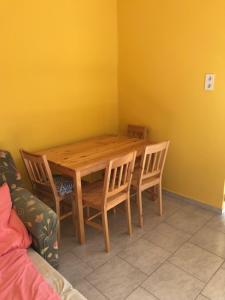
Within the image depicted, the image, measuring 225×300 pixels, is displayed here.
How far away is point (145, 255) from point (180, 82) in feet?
5.96

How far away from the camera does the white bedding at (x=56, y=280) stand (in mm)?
1364

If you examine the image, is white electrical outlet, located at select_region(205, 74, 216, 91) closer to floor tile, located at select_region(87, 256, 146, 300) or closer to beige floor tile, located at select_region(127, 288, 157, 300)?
floor tile, located at select_region(87, 256, 146, 300)

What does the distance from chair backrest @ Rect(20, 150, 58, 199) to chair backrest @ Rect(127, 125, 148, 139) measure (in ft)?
4.57

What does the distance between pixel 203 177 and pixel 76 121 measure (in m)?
1.61

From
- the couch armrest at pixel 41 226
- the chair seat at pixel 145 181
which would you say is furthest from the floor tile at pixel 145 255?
the couch armrest at pixel 41 226

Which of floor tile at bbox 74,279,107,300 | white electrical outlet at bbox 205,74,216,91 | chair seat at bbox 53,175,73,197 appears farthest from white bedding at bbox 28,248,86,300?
white electrical outlet at bbox 205,74,216,91

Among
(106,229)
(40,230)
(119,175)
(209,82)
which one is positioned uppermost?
(209,82)

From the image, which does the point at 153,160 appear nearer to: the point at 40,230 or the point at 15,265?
the point at 40,230

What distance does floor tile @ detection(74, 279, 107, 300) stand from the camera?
180 centimetres

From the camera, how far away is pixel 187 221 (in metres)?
2.69

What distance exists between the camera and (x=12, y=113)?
2.50 meters

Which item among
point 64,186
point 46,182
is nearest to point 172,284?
point 64,186

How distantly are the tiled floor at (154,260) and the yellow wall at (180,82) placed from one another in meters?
0.49

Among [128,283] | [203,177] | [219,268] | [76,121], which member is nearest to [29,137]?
[76,121]
